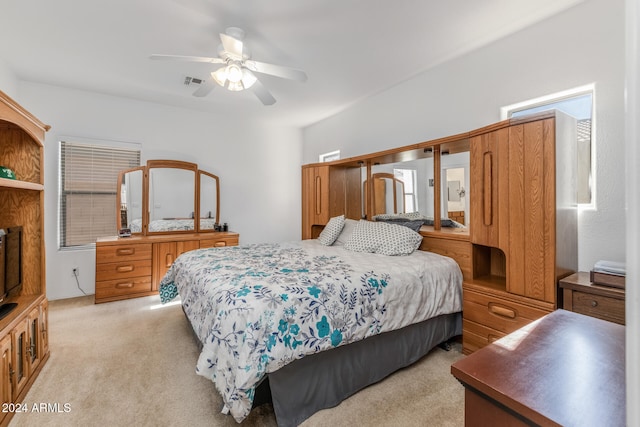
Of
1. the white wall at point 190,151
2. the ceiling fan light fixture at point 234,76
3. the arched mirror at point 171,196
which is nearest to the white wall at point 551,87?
the ceiling fan light fixture at point 234,76

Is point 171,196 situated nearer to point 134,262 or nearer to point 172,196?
point 172,196

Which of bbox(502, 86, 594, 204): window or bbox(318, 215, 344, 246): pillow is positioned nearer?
bbox(502, 86, 594, 204): window

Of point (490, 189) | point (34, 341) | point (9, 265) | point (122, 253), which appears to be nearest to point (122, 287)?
point (122, 253)

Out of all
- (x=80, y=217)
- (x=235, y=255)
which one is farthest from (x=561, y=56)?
(x=80, y=217)

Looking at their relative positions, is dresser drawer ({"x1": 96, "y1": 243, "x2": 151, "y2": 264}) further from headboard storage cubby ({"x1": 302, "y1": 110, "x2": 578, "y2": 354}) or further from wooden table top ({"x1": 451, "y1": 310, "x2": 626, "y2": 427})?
wooden table top ({"x1": 451, "y1": 310, "x2": 626, "y2": 427})

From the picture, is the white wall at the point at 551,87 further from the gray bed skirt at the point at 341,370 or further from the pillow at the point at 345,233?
the gray bed skirt at the point at 341,370

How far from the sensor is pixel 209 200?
182 inches

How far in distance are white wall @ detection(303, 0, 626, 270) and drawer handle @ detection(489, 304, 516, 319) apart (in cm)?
70

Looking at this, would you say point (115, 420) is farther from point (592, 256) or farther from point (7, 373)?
point (592, 256)

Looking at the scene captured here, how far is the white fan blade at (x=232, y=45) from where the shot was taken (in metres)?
2.16

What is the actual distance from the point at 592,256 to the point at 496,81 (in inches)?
66.5

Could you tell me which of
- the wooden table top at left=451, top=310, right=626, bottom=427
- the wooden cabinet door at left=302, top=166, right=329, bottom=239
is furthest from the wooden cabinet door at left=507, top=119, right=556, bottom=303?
the wooden cabinet door at left=302, top=166, right=329, bottom=239

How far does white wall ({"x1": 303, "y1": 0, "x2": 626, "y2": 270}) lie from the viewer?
78.5 inches

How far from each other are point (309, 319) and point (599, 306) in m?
1.70
